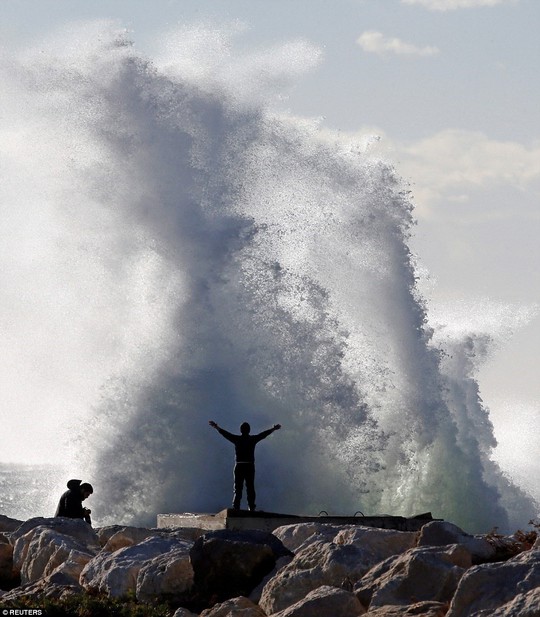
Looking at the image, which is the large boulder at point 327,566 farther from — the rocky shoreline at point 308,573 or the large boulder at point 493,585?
the large boulder at point 493,585

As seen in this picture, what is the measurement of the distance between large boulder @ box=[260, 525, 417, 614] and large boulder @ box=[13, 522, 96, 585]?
6.19 ft

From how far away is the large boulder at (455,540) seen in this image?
652cm

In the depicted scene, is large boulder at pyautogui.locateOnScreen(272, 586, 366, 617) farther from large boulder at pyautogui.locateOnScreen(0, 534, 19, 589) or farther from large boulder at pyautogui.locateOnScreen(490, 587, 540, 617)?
large boulder at pyautogui.locateOnScreen(0, 534, 19, 589)

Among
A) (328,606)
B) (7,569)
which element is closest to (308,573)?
(328,606)

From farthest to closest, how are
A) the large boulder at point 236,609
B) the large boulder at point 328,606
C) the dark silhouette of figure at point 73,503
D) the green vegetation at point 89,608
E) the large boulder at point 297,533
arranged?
1. the dark silhouette of figure at point 73,503
2. the large boulder at point 297,533
3. the green vegetation at point 89,608
4. the large boulder at point 236,609
5. the large boulder at point 328,606

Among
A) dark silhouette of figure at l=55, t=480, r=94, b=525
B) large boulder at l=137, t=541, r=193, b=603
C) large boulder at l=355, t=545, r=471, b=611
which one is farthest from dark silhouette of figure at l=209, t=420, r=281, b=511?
large boulder at l=355, t=545, r=471, b=611

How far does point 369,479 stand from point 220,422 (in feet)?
10.4

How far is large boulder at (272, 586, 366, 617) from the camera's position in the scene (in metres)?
5.65

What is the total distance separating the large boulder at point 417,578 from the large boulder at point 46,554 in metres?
2.51

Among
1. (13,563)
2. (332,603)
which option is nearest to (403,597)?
(332,603)

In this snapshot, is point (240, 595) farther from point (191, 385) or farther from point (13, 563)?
point (191, 385)

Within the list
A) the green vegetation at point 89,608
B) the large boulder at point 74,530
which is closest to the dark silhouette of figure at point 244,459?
the large boulder at point 74,530

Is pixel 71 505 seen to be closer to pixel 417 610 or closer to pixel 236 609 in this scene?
pixel 236 609

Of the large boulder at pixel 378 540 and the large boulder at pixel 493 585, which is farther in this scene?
the large boulder at pixel 378 540
